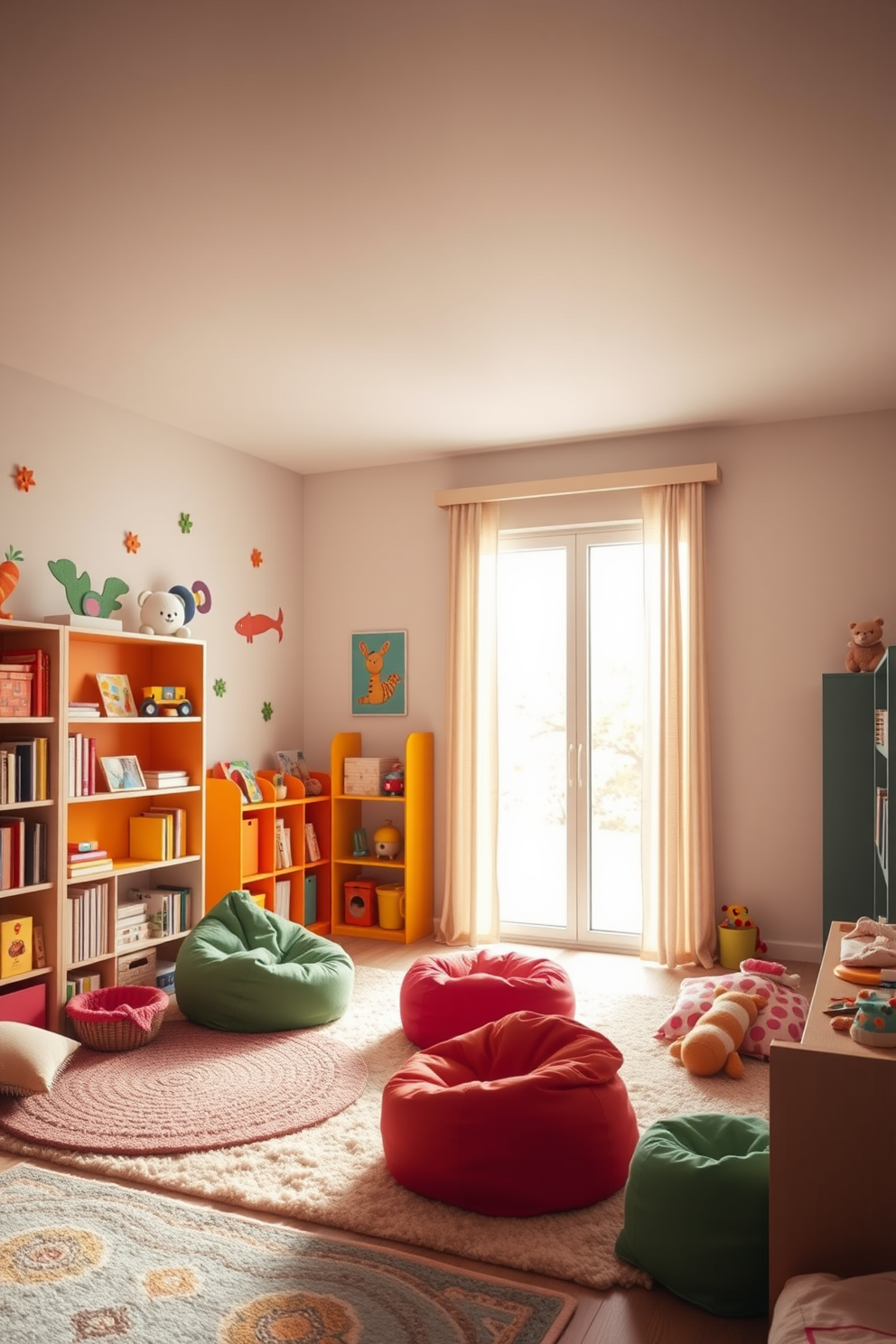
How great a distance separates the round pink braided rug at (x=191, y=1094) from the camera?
2941 mm

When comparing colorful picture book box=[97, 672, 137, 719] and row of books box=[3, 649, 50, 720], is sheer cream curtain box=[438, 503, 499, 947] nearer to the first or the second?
colorful picture book box=[97, 672, 137, 719]

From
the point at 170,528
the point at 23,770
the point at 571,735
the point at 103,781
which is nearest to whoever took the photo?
the point at 23,770

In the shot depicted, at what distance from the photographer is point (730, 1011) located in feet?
11.7

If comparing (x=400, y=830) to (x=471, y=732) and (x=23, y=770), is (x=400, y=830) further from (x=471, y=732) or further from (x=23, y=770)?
(x=23, y=770)

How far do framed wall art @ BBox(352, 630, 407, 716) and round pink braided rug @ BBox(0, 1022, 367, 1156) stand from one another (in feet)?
7.66

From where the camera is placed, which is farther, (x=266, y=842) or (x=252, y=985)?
(x=266, y=842)

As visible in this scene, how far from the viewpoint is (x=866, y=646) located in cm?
446

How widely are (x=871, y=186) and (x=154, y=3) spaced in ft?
6.31

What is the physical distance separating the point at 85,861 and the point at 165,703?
2.73 feet

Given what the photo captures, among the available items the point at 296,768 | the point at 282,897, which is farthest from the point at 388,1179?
the point at 296,768

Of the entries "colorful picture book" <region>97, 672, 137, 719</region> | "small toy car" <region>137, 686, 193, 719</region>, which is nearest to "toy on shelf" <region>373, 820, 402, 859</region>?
"small toy car" <region>137, 686, 193, 719</region>

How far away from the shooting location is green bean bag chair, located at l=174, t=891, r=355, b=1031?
3854mm

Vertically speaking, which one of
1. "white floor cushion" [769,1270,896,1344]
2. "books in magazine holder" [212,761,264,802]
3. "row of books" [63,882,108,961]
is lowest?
"white floor cushion" [769,1270,896,1344]

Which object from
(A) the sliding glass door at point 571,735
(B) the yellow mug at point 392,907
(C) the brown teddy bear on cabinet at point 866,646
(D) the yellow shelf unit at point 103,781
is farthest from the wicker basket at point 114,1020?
(C) the brown teddy bear on cabinet at point 866,646
